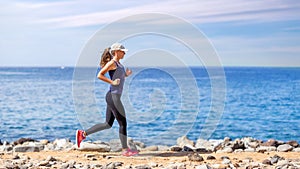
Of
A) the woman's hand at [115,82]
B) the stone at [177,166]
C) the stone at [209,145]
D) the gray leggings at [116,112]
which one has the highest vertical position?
the woman's hand at [115,82]

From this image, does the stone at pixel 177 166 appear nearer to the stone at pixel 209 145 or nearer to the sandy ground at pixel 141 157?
the sandy ground at pixel 141 157

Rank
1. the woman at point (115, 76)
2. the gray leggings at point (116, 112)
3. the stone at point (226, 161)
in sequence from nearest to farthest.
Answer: the stone at point (226, 161)
the woman at point (115, 76)
the gray leggings at point (116, 112)

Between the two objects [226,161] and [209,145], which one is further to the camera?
[209,145]

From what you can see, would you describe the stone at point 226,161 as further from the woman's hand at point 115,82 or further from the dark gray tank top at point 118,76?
the woman's hand at point 115,82

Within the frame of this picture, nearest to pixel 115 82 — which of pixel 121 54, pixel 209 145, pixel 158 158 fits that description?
pixel 121 54

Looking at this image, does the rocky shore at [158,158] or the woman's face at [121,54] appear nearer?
the rocky shore at [158,158]

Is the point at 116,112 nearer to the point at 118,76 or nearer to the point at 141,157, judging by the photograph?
the point at 118,76

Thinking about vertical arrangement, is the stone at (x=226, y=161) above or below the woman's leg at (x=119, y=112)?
below

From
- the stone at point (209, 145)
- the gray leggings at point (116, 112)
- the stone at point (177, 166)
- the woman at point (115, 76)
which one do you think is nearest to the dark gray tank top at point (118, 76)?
the woman at point (115, 76)

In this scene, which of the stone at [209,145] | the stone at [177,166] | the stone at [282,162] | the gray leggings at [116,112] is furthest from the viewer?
the stone at [209,145]

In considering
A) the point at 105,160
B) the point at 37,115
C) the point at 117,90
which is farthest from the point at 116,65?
the point at 37,115

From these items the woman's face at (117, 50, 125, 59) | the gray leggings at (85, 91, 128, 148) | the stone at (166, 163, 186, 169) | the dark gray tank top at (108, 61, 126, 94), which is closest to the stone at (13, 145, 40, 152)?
the gray leggings at (85, 91, 128, 148)

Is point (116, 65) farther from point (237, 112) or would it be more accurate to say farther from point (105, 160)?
point (237, 112)

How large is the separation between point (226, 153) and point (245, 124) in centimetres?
2134
